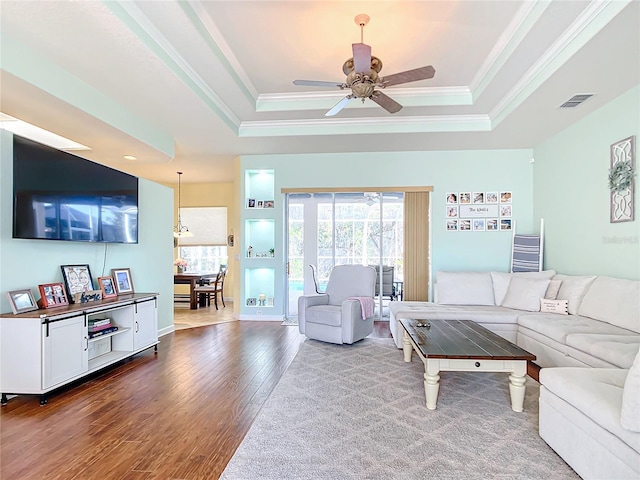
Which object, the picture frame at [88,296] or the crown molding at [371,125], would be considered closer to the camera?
the picture frame at [88,296]

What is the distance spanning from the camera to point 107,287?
3768 mm

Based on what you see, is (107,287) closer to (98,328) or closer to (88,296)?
(88,296)

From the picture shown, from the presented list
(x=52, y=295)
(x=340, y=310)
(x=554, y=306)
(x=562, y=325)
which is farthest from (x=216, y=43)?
(x=554, y=306)

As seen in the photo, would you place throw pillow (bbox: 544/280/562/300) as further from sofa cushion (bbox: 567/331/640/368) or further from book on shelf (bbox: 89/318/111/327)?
book on shelf (bbox: 89/318/111/327)

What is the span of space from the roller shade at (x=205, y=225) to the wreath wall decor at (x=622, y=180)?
740 centimetres

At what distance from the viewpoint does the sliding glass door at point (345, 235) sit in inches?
238

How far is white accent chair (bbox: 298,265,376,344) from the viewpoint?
4.10 metres

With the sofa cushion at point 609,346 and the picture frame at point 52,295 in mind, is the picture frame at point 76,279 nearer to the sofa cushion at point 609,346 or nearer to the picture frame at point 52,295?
the picture frame at point 52,295

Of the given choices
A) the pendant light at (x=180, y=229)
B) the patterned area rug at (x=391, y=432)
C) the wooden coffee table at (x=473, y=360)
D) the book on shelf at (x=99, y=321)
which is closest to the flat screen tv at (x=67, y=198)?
the book on shelf at (x=99, y=321)

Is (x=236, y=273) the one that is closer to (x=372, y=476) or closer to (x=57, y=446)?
(x=57, y=446)

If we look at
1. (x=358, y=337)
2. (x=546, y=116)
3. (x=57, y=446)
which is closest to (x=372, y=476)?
(x=57, y=446)

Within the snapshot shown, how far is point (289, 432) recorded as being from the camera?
7.19 feet

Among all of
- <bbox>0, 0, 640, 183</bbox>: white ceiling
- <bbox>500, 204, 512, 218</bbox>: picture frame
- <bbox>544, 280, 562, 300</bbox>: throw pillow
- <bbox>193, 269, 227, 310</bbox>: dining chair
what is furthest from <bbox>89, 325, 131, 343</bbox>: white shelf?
<bbox>500, 204, 512, 218</bbox>: picture frame

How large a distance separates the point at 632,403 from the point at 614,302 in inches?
88.8
